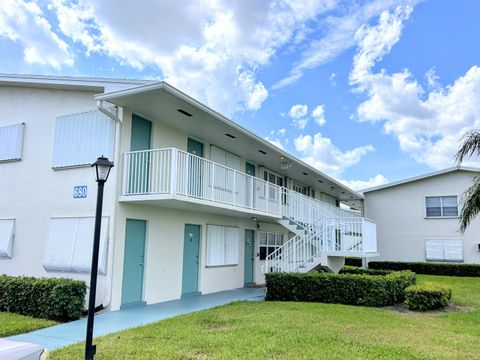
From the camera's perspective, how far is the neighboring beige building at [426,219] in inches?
890

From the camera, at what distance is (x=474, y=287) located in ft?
52.4

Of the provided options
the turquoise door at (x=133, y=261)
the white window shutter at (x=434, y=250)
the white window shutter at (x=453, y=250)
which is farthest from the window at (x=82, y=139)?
the white window shutter at (x=453, y=250)

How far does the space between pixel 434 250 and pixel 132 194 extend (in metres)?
19.5

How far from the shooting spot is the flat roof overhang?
972 cm

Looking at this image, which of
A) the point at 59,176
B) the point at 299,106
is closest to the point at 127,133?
the point at 59,176

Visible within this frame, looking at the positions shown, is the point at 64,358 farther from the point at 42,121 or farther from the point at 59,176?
the point at 42,121

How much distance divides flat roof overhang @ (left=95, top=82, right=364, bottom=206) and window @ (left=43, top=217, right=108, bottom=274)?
3.11m

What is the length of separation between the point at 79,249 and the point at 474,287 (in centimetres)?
1485

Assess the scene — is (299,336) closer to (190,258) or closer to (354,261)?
(190,258)

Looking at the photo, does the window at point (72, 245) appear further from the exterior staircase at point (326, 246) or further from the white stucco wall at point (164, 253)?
the exterior staircase at point (326, 246)

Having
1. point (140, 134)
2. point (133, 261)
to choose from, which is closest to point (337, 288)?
point (133, 261)

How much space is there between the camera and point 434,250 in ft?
76.2

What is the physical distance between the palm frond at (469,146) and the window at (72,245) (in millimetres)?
11393

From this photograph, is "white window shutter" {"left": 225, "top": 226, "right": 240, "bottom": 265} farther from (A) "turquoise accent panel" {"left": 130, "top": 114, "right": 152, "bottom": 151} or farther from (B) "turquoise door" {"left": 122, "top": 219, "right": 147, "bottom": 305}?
(A) "turquoise accent panel" {"left": 130, "top": 114, "right": 152, "bottom": 151}
